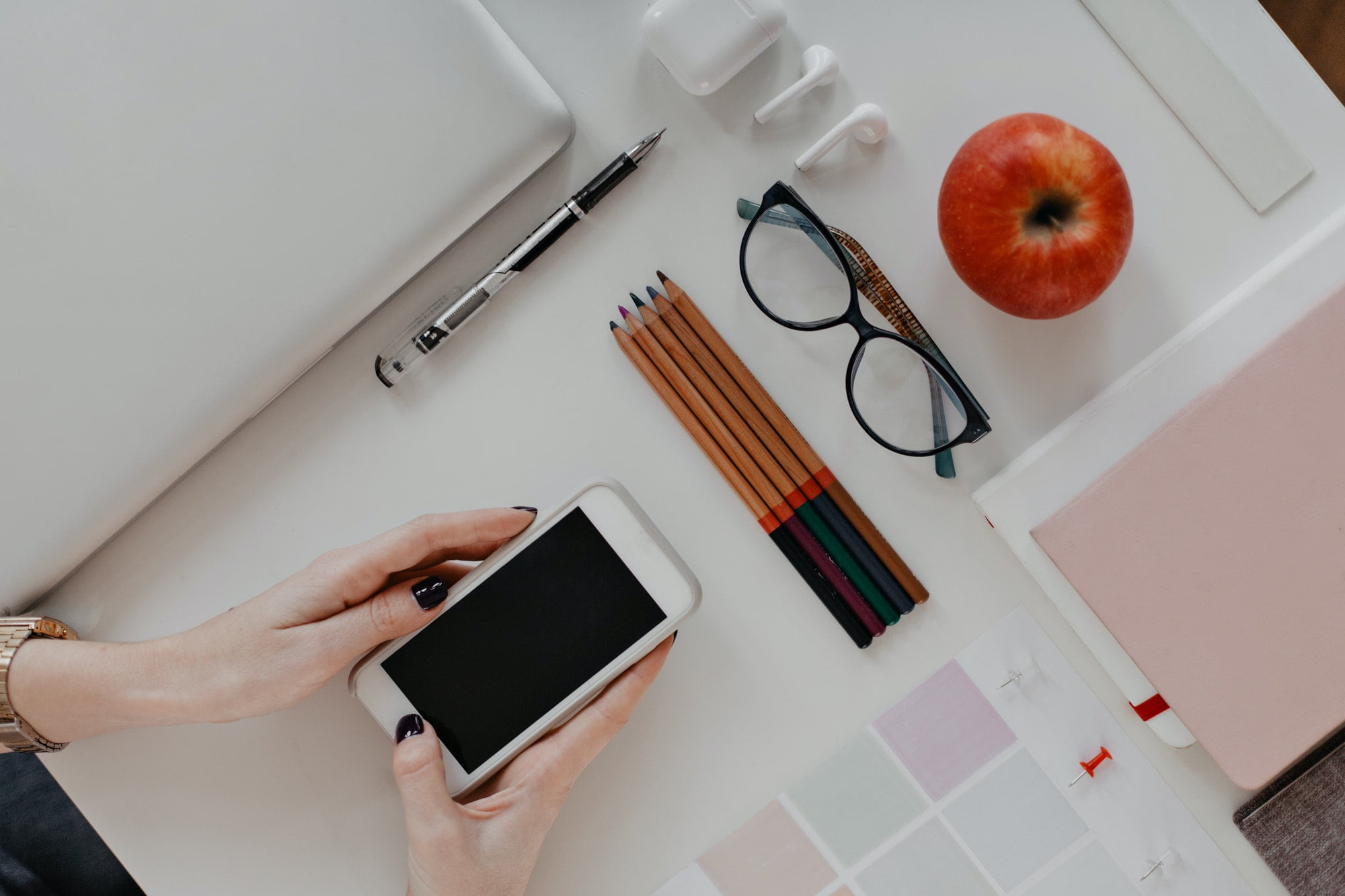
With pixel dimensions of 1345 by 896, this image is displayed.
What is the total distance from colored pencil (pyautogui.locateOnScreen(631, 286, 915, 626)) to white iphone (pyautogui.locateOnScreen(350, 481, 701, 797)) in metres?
0.12

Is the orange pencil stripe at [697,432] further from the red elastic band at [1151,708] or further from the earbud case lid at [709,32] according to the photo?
the red elastic band at [1151,708]

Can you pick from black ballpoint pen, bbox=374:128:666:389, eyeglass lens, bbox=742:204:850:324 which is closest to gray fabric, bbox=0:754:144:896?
black ballpoint pen, bbox=374:128:666:389

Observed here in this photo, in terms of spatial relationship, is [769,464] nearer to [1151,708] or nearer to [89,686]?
[1151,708]

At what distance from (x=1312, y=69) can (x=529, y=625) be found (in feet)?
2.54

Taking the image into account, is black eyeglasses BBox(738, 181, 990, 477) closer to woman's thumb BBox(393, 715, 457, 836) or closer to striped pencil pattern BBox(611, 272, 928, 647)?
striped pencil pattern BBox(611, 272, 928, 647)

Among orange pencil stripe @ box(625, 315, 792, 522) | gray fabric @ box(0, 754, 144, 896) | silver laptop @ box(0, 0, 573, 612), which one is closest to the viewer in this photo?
silver laptop @ box(0, 0, 573, 612)

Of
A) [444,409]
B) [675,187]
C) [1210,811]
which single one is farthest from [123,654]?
[1210,811]

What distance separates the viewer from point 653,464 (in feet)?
2.28

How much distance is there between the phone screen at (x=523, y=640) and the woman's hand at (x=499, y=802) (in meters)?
0.03

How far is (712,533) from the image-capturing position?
2.28ft

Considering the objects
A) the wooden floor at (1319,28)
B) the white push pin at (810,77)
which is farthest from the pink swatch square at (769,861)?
the wooden floor at (1319,28)

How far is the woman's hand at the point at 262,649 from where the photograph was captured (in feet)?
2.06

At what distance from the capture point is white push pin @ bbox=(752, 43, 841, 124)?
2.11 feet

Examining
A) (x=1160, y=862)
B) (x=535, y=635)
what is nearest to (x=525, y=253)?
(x=535, y=635)
